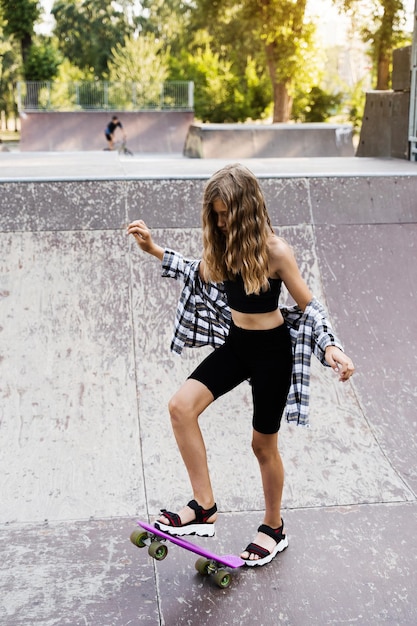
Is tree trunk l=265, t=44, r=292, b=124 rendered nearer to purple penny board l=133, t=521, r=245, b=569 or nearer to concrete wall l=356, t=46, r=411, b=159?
concrete wall l=356, t=46, r=411, b=159

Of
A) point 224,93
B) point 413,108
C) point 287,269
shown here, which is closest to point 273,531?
point 287,269

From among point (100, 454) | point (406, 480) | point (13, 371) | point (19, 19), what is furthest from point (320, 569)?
point (19, 19)

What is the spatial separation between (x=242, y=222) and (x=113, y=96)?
1375 inches

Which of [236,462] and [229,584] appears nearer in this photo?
[229,584]

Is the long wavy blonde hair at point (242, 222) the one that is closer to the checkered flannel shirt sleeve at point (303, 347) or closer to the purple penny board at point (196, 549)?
the checkered flannel shirt sleeve at point (303, 347)

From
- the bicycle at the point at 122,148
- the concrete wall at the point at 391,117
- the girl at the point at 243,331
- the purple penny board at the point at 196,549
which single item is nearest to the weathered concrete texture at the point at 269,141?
the concrete wall at the point at 391,117

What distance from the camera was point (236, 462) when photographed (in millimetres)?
5066

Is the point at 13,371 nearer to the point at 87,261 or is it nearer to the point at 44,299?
the point at 44,299

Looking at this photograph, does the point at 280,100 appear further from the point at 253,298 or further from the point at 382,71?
the point at 253,298

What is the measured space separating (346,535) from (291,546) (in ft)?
1.09

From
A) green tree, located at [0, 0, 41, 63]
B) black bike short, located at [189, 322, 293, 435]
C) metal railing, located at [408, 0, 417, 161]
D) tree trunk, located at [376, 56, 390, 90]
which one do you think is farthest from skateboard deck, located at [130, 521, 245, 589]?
green tree, located at [0, 0, 41, 63]

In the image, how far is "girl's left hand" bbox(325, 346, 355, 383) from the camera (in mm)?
3303

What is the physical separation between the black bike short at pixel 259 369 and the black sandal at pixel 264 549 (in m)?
0.57

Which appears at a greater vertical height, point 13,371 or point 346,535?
point 13,371
